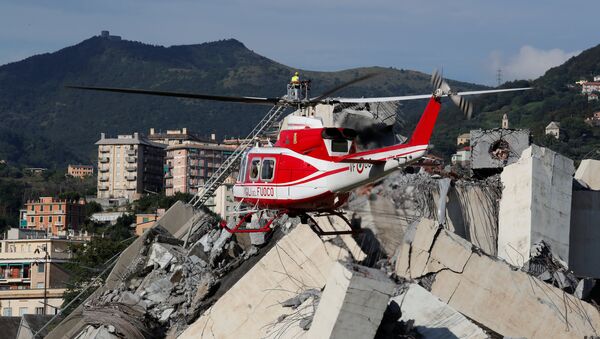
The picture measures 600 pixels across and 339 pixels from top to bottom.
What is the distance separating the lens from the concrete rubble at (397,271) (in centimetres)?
2648

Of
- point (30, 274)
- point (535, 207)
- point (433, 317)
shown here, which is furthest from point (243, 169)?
point (30, 274)

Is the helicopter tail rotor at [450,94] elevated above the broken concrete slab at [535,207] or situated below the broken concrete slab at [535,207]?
above

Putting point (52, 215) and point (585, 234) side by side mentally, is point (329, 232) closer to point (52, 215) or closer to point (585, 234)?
point (585, 234)

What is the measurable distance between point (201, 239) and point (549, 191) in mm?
9866

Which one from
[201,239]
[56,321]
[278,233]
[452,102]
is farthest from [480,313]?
[56,321]

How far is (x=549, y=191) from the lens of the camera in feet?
109

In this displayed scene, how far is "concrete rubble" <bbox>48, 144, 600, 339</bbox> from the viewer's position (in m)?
26.5

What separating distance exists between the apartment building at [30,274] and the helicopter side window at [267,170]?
157 feet

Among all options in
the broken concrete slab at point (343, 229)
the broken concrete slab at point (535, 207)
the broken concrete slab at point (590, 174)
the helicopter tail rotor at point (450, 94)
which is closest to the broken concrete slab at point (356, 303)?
the helicopter tail rotor at point (450, 94)

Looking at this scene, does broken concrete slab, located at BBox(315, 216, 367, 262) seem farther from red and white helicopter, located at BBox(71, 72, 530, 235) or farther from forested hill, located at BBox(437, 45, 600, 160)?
forested hill, located at BBox(437, 45, 600, 160)

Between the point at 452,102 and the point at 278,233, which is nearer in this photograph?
the point at 452,102

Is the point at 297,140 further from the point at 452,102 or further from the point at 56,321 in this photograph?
the point at 56,321

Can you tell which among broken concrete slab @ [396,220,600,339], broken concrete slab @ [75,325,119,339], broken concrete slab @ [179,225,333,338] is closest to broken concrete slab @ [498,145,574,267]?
broken concrete slab @ [396,220,600,339]

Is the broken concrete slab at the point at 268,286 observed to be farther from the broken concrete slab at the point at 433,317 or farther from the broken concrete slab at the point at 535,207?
the broken concrete slab at the point at 535,207
